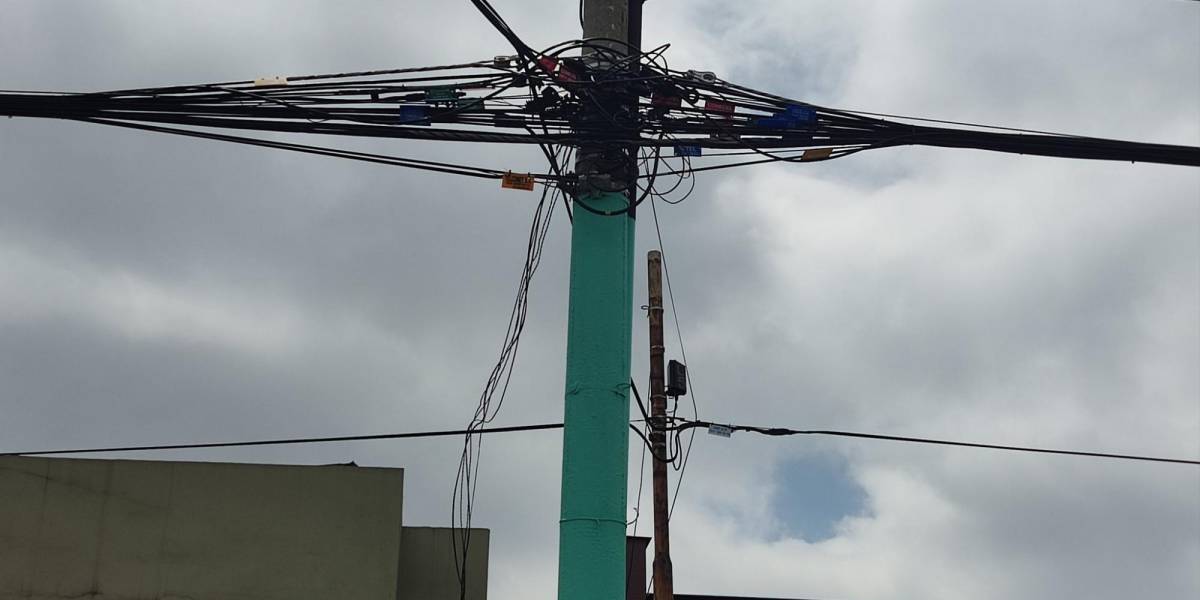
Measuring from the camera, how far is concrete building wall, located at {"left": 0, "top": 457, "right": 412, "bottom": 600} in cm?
1335

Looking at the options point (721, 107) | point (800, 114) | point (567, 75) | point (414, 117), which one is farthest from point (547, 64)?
point (800, 114)

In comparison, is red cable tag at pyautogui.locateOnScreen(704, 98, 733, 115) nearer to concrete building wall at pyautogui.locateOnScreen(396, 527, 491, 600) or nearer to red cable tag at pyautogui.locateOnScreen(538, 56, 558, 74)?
red cable tag at pyautogui.locateOnScreen(538, 56, 558, 74)

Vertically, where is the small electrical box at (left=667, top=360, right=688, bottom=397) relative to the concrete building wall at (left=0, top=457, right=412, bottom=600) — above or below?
above

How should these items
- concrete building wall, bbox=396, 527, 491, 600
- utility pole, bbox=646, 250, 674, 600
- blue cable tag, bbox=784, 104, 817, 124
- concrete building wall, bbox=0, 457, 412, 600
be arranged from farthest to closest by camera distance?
utility pole, bbox=646, 250, 674, 600
concrete building wall, bbox=396, 527, 491, 600
concrete building wall, bbox=0, 457, 412, 600
blue cable tag, bbox=784, 104, 817, 124

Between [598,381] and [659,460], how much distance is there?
5377 millimetres

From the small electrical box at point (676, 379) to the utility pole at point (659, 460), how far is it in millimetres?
85

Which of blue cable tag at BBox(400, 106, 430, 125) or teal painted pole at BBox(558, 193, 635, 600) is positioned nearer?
teal painted pole at BBox(558, 193, 635, 600)

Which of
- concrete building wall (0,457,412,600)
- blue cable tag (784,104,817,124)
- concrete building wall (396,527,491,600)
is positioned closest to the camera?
blue cable tag (784,104,817,124)

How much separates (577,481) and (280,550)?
4232mm

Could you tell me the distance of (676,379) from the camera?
1636cm

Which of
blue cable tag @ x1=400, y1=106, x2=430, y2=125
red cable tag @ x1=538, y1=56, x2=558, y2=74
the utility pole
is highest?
red cable tag @ x1=538, y1=56, x2=558, y2=74

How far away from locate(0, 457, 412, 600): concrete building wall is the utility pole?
342 centimetres

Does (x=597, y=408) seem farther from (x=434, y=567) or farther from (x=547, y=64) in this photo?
(x=434, y=567)

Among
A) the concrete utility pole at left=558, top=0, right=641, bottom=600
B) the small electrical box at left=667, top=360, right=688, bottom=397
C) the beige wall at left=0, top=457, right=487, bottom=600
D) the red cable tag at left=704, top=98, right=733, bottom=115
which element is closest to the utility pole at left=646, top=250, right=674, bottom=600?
the small electrical box at left=667, top=360, right=688, bottom=397
